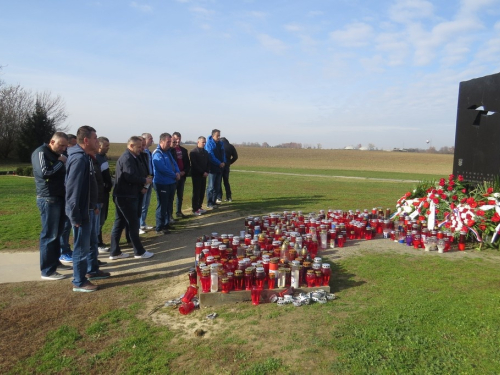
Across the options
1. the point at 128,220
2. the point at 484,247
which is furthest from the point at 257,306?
the point at 484,247

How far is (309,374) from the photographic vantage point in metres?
3.06

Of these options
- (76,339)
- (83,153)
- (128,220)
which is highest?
(83,153)

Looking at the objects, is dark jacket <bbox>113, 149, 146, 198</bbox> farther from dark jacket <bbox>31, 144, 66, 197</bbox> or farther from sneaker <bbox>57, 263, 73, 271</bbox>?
sneaker <bbox>57, 263, 73, 271</bbox>

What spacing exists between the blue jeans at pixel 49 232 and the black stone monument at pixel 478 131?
339 inches

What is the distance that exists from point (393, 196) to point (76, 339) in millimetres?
12488

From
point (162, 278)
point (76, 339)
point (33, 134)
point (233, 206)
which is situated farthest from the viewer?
point (33, 134)

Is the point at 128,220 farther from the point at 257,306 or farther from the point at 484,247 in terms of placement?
the point at 484,247

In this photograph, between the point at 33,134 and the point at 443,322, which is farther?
the point at 33,134

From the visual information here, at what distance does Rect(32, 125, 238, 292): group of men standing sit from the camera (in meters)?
5.07

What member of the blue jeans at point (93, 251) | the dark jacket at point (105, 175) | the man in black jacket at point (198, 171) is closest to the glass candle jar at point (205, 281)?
the blue jeans at point (93, 251)

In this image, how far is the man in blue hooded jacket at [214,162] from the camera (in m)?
11.3

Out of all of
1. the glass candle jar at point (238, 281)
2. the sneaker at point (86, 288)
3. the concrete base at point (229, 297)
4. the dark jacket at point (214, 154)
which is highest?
the dark jacket at point (214, 154)

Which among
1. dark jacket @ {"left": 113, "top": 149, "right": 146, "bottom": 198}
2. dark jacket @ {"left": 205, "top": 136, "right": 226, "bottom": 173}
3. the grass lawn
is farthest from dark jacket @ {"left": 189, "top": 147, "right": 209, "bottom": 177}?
the grass lawn

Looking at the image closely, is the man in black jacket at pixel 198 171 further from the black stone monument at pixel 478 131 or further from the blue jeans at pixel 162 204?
the black stone monument at pixel 478 131
